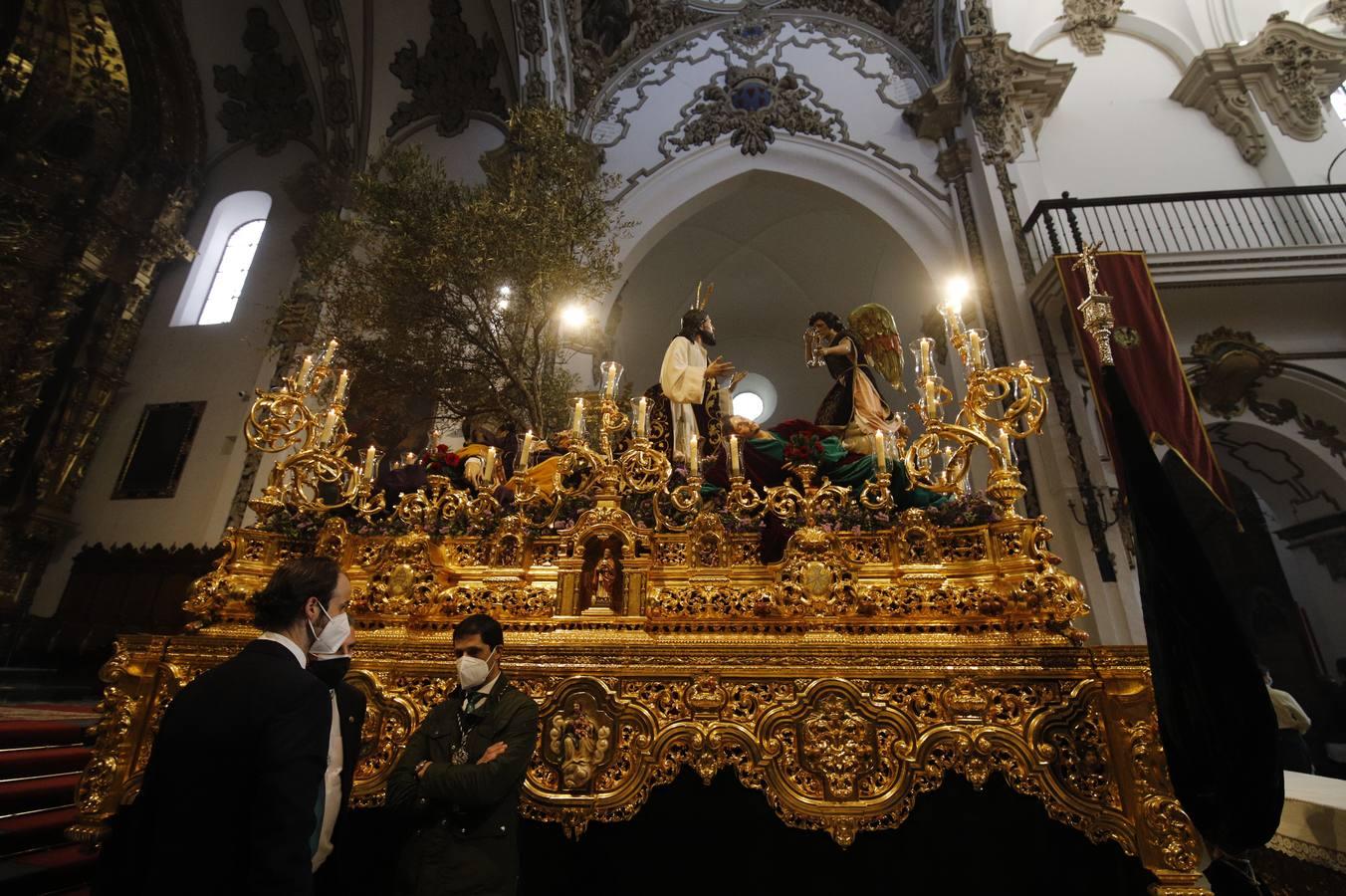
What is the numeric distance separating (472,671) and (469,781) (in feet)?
1.11

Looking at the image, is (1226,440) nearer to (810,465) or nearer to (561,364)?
(810,465)

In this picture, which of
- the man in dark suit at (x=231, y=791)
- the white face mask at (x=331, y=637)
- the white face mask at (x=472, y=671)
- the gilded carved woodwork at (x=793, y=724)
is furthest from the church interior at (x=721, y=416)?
the man in dark suit at (x=231, y=791)

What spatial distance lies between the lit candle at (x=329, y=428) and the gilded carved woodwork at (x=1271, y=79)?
33.1 feet

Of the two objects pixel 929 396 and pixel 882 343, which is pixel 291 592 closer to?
pixel 929 396

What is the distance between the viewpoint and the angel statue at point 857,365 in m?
3.45

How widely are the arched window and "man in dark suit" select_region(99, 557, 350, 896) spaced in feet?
32.9

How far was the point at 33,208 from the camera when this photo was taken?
7.91 meters

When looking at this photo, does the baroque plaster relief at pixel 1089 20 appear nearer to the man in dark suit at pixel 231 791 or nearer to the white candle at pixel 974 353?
the white candle at pixel 974 353

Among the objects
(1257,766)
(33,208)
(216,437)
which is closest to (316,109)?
(33,208)

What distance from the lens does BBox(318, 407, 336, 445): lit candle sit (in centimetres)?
278

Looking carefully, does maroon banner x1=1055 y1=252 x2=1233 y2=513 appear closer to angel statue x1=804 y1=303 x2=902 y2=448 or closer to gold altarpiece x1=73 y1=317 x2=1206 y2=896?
angel statue x1=804 y1=303 x2=902 y2=448

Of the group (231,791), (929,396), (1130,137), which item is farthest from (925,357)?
(1130,137)

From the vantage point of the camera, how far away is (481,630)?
1.90 m

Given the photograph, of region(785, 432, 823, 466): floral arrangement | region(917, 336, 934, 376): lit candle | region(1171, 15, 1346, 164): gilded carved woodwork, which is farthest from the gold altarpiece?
region(1171, 15, 1346, 164): gilded carved woodwork
